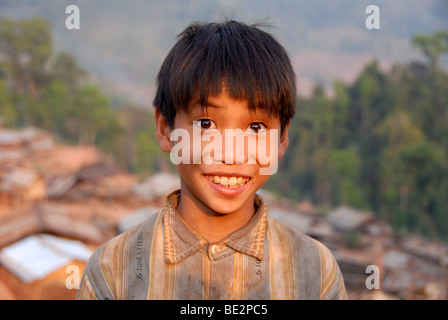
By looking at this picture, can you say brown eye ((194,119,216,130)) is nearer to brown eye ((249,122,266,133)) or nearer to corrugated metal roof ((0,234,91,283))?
brown eye ((249,122,266,133))

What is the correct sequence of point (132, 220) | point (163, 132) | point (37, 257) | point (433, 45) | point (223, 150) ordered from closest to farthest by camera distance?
point (223, 150)
point (163, 132)
point (37, 257)
point (132, 220)
point (433, 45)

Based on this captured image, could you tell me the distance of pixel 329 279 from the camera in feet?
A: 3.79

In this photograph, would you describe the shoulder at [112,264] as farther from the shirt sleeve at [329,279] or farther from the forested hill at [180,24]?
the forested hill at [180,24]

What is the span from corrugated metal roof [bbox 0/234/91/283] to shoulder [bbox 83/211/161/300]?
4.57 meters

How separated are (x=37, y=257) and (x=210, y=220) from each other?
17.3 ft

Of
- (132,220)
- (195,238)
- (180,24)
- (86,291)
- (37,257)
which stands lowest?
(132,220)

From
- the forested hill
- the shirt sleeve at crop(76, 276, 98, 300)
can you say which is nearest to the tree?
the forested hill

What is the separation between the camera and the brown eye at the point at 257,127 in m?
1.12

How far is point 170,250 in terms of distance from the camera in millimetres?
1133

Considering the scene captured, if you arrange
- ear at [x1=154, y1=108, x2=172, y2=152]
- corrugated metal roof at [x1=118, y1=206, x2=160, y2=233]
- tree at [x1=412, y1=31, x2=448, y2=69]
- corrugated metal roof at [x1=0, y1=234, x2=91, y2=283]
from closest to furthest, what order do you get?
ear at [x1=154, y1=108, x2=172, y2=152]
corrugated metal roof at [x1=0, y1=234, x2=91, y2=283]
corrugated metal roof at [x1=118, y1=206, x2=160, y2=233]
tree at [x1=412, y1=31, x2=448, y2=69]

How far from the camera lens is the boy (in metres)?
1.09

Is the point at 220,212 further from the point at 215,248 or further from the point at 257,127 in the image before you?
the point at 257,127

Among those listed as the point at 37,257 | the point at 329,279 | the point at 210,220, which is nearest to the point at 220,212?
the point at 210,220

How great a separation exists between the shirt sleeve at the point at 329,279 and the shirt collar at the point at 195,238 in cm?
16
